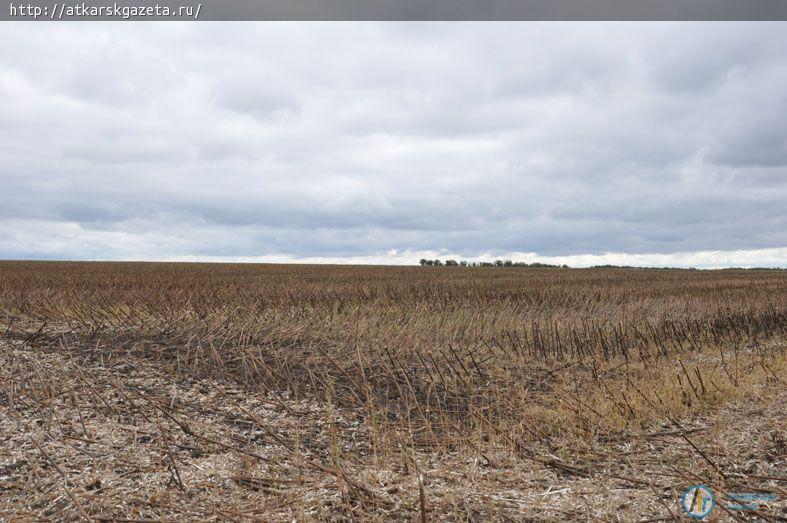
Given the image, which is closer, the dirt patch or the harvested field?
the dirt patch

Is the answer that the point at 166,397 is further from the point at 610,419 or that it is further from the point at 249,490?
the point at 610,419

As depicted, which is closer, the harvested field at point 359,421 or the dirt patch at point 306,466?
the dirt patch at point 306,466

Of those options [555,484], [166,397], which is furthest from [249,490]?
[166,397]

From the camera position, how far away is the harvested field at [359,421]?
3.95m

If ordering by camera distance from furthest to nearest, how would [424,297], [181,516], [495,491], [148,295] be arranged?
[424,297] < [148,295] < [495,491] < [181,516]

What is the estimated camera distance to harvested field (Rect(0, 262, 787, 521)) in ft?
13.0

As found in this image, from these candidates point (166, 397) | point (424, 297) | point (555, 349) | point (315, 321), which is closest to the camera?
point (166, 397)

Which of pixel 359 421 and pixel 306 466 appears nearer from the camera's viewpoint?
pixel 306 466

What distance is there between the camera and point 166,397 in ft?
21.4

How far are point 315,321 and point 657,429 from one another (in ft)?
25.1

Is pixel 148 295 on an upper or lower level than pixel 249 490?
upper

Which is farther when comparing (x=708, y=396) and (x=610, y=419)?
(x=708, y=396)

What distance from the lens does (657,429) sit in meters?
5.70

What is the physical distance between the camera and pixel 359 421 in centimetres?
606
